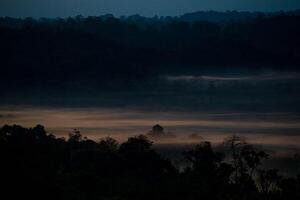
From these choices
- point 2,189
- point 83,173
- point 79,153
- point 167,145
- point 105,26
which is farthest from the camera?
point 105,26

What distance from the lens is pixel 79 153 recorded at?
36.6 meters

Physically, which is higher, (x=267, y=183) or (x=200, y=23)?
(x=200, y=23)

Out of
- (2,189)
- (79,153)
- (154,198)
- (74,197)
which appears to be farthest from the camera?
(79,153)

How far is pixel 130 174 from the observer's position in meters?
32.0

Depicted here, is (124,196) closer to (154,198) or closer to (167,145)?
(154,198)

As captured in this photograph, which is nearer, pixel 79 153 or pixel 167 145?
pixel 79 153

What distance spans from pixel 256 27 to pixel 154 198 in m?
96.0

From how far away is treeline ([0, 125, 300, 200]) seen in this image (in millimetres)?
21734

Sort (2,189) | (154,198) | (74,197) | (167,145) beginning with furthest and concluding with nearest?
(167,145), (154,198), (74,197), (2,189)

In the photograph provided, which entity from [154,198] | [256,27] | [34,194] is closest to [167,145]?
[154,198]

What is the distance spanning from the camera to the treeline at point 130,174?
21.7 metres

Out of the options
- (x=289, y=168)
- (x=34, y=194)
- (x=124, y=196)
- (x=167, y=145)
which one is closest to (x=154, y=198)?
(x=124, y=196)

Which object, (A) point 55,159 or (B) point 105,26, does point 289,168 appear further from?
(B) point 105,26

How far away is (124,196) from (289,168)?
13.6 meters
